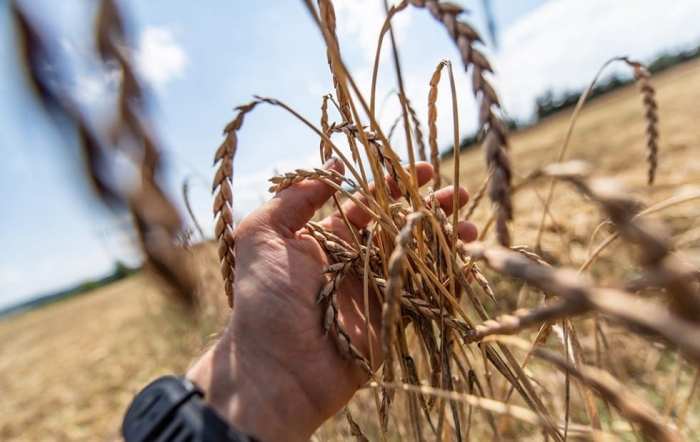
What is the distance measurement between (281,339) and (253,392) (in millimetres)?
97

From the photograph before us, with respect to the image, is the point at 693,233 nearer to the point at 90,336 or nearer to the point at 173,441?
the point at 173,441

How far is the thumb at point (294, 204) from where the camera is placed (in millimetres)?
879

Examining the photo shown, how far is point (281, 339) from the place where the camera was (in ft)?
2.59

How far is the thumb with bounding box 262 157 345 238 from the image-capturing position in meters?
0.88

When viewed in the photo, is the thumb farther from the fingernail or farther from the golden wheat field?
the golden wheat field

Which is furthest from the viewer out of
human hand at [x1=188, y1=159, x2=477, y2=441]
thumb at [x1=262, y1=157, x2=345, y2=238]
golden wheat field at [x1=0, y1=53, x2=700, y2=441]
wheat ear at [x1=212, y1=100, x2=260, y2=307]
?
golden wheat field at [x1=0, y1=53, x2=700, y2=441]

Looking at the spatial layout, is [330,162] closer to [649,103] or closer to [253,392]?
[253,392]

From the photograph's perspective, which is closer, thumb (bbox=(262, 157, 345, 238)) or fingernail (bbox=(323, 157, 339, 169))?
fingernail (bbox=(323, 157, 339, 169))

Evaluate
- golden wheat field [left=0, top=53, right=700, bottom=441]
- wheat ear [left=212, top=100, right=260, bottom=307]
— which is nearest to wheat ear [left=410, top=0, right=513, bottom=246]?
golden wheat field [left=0, top=53, right=700, bottom=441]

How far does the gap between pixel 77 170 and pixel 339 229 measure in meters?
0.86

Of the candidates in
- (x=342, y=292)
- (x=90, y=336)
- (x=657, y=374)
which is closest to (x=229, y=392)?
(x=342, y=292)

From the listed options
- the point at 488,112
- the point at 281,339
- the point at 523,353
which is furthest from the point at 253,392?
the point at 523,353

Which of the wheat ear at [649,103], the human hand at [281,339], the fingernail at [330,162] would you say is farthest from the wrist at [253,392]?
the wheat ear at [649,103]

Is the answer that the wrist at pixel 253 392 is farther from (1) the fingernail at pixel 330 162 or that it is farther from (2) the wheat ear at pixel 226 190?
(1) the fingernail at pixel 330 162
